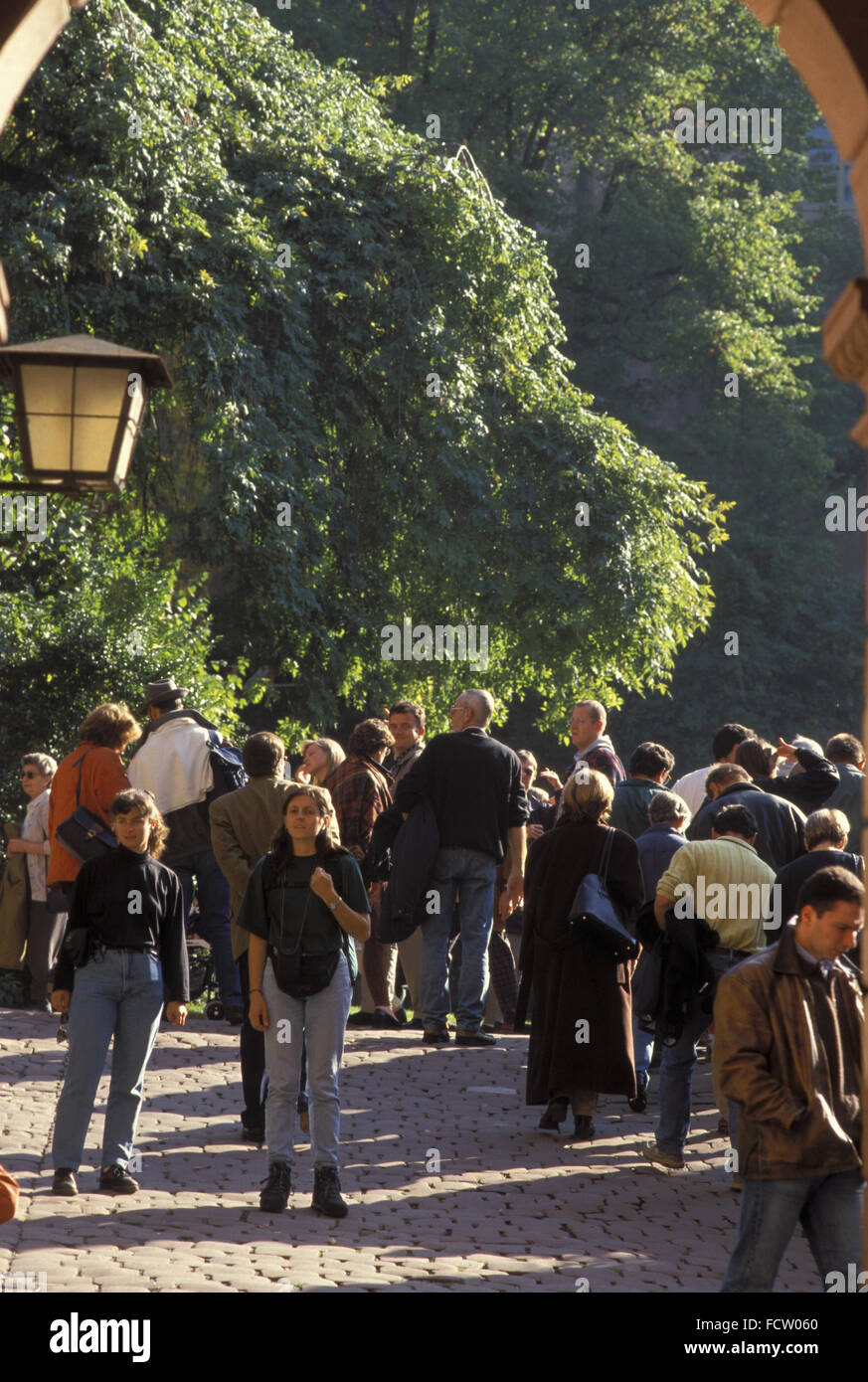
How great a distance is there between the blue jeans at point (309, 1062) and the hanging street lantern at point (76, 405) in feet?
7.42

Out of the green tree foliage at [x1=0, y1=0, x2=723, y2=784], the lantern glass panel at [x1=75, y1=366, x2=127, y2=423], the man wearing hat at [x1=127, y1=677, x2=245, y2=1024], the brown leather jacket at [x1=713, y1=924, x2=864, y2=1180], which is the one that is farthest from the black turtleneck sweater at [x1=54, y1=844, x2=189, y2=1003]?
the green tree foliage at [x1=0, y1=0, x2=723, y2=784]

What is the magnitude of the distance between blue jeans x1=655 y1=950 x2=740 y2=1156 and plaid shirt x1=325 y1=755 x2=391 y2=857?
3557 millimetres

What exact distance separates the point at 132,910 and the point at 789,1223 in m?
3.54

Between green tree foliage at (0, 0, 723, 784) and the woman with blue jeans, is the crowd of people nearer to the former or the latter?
the woman with blue jeans

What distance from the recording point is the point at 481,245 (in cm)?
2223

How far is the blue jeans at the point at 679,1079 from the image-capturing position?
8.43 metres

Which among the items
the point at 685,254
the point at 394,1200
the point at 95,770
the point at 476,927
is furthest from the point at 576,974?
the point at 685,254

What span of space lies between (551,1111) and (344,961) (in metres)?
2.07

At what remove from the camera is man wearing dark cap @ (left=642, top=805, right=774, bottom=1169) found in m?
8.43

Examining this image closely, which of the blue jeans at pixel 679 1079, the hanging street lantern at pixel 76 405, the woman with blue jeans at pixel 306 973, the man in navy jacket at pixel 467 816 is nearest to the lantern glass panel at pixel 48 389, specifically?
the hanging street lantern at pixel 76 405

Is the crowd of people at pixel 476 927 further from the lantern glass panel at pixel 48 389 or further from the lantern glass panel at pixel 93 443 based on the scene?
the lantern glass panel at pixel 48 389

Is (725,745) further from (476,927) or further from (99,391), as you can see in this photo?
(99,391)

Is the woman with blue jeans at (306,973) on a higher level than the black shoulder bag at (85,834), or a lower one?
lower
